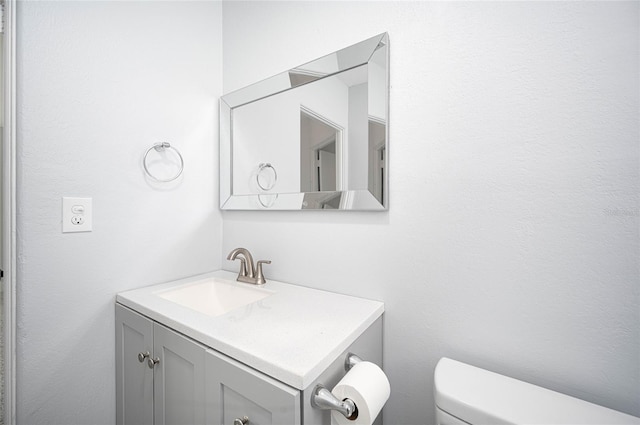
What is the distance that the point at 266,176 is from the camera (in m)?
1.27

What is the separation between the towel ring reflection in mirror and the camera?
1252mm

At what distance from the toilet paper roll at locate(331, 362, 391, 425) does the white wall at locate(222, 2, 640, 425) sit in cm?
33

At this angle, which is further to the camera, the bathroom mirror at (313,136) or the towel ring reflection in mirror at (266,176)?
the towel ring reflection in mirror at (266,176)

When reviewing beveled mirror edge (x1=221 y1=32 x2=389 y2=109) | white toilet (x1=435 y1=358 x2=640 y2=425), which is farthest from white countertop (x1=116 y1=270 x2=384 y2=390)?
beveled mirror edge (x1=221 y1=32 x2=389 y2=109)

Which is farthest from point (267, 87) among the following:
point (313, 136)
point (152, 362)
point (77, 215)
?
point (152, 362)

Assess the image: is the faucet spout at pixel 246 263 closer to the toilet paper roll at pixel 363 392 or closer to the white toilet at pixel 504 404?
the toilet paper roll at pixel 363 392

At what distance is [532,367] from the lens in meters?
0.75

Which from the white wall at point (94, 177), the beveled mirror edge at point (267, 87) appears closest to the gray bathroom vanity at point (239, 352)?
the white wall at point (94, 177)

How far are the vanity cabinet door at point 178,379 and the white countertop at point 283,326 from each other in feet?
0.14

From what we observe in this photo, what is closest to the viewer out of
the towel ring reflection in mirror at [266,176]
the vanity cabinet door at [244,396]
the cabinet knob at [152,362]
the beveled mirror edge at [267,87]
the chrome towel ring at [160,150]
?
the vanity cabinet door at [244,396]

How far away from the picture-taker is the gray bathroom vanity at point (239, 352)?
605 millimetres

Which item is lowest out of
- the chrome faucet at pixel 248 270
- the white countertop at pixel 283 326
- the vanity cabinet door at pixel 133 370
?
the vanity cabinet door at pixel 133 370

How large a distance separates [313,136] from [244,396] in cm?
90

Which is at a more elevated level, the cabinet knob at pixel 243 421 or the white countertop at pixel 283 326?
the white countertop at pixel 283 326
